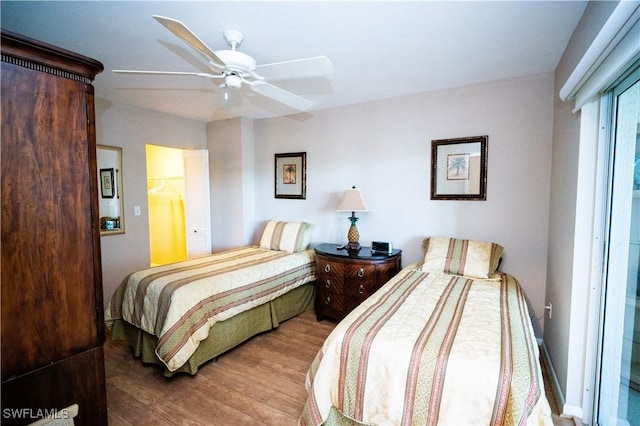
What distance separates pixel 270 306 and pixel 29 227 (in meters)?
2.15

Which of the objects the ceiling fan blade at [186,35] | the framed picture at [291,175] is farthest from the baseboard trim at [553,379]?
the ceiling fan blade at [186,35]

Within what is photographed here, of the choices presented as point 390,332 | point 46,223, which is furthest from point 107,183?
point 390,332

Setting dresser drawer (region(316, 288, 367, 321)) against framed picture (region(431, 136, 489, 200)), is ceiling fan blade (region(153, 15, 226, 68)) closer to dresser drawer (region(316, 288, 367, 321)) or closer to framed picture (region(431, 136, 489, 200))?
framed picture (region(431, 136, 489, 200))

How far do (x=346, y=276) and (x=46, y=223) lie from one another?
2.35 meters

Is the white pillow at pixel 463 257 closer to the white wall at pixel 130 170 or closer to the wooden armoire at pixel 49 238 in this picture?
the wooden armoire at pixel 49 238

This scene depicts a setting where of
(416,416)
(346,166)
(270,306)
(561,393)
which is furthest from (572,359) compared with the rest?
(346,166)

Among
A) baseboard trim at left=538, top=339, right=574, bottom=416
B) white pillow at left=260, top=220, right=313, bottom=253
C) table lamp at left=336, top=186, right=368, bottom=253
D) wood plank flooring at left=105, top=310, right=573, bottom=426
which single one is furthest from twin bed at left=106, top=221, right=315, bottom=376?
baseboard trim at left=538, top=339, right=574, bottom=416

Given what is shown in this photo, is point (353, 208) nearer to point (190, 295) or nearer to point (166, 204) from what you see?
point (190, 295)

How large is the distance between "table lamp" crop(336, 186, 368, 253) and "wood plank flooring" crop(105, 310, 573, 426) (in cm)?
108

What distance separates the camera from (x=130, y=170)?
3572 millimetres

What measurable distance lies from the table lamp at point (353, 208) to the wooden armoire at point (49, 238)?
2.29 meters

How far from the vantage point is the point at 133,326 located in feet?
8.37

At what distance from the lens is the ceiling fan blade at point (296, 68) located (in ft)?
5.56

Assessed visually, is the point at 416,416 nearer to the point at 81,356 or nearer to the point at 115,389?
the point at 81,356
